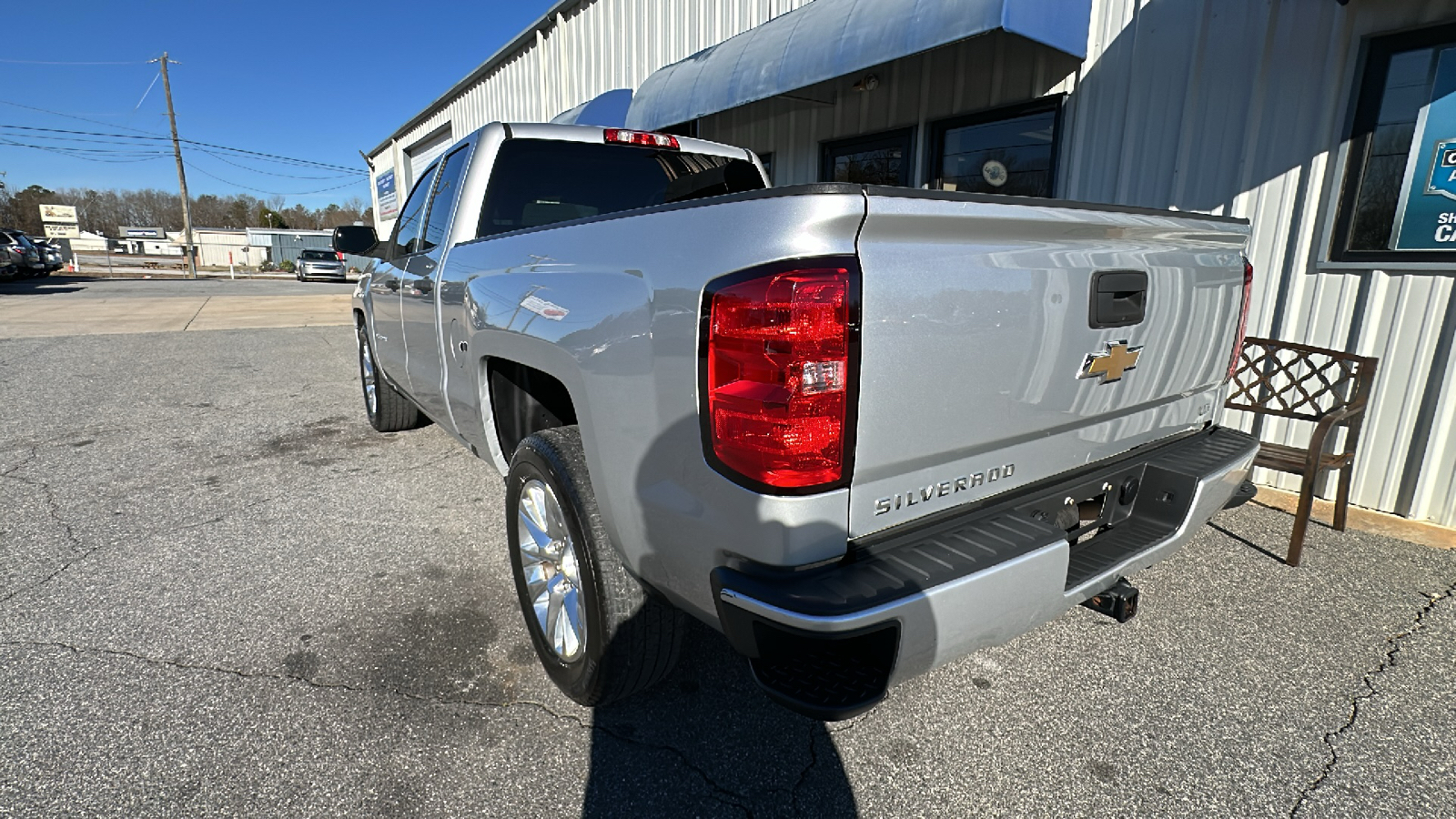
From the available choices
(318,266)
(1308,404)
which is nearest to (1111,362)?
(1308,404)

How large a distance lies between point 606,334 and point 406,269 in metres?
2.30

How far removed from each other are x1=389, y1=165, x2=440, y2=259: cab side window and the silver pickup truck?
4.89 feet

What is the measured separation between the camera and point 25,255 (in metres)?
23.1

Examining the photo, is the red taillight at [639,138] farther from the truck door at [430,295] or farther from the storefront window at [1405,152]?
the storefront window at [1405,152]

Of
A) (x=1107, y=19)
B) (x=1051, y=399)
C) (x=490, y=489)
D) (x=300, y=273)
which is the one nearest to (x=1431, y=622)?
(x=1051, y=399)

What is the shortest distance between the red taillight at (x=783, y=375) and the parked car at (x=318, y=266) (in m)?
33.7

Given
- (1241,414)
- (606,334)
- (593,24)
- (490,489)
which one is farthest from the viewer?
(593,24)

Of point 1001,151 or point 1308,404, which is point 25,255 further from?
point 1308,404

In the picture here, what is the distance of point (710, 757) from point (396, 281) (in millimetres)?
2991

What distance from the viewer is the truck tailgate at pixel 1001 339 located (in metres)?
1.53

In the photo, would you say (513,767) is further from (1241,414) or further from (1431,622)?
(1241,414)

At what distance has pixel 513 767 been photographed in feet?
6.57

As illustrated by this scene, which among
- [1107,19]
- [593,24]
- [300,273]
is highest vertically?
[593,24]

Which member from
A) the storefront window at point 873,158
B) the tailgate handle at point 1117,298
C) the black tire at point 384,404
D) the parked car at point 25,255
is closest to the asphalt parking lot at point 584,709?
the tailgate handle at point 1117,298
